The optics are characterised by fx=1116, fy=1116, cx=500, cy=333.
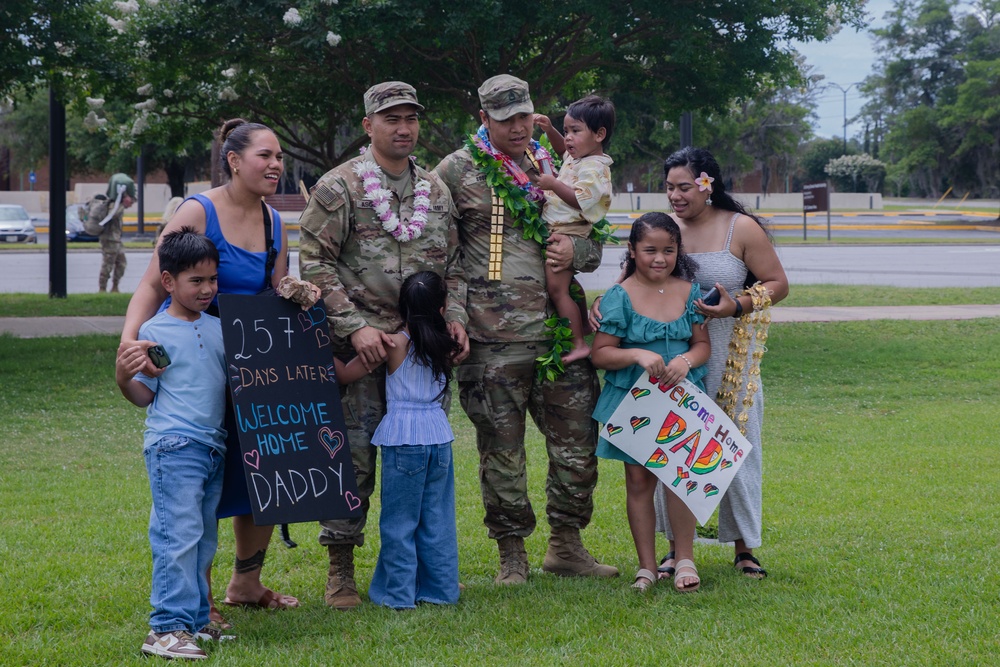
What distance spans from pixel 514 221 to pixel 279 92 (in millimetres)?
9202

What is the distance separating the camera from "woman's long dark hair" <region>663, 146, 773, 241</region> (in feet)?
16.4

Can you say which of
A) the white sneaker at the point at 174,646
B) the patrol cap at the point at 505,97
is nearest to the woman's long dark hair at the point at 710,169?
the patrol cap at the point at 505,97

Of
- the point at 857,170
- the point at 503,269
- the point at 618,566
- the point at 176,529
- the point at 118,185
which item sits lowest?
the point at 618,566

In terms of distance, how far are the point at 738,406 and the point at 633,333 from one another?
609 mm

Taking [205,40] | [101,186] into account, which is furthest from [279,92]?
[101,186]

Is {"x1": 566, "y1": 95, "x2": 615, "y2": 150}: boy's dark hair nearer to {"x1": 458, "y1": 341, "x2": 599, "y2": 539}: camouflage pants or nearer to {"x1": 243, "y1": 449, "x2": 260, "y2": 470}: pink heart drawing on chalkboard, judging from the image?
{"x1": 458, "y1": 341, "x2": 599, "y2": 539}: camouflage pants

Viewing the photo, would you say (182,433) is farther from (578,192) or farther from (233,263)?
(578,192)

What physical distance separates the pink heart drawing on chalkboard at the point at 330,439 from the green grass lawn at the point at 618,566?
0.69m

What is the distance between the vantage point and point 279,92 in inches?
529

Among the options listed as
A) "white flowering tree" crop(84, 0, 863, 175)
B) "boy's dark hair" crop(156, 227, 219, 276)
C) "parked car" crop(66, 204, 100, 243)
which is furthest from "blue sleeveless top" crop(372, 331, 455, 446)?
"parked car" crop(66, 204, 100, 243)

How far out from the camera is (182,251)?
4.08 meters

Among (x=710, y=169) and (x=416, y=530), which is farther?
(x=710, y=169)

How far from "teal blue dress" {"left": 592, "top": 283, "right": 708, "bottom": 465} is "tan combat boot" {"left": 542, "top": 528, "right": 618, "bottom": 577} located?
1.61ft

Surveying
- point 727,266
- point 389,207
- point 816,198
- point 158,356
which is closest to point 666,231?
point 727,266
